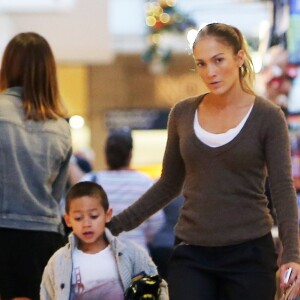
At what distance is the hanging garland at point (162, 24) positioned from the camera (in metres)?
15.5

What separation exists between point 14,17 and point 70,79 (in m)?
6.15

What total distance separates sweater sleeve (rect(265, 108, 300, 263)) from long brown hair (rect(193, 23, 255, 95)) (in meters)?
0.23

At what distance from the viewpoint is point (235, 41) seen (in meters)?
4.24

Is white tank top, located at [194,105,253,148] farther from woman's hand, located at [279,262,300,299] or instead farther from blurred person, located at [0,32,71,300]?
blurred person, located at [0,32,71,300]

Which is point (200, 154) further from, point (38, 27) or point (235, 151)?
point (38, 27)

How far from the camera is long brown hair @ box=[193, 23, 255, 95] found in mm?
4211

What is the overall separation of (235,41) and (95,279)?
3.85ft

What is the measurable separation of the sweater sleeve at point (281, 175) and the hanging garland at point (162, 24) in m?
11.2

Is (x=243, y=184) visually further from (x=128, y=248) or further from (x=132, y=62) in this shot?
(x=132, y=62)

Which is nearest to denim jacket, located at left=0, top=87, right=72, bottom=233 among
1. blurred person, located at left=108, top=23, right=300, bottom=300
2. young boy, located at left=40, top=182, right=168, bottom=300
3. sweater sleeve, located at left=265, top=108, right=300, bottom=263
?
young boy, located at left=40, top=182, right=168, bottom=300

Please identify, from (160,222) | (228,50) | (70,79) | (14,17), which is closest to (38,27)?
(14,17)

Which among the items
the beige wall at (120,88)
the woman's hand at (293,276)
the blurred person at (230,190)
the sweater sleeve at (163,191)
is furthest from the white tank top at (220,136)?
the beige wall at (120,88)

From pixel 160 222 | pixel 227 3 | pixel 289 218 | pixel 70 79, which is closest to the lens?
pixel 289 218

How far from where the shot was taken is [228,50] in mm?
4211
